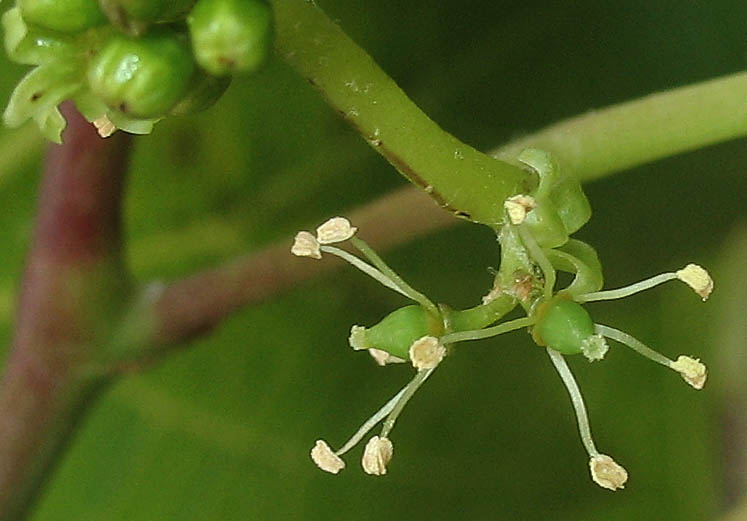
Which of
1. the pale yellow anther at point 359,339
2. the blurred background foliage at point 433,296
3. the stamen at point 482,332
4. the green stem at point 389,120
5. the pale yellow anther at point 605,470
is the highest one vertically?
the green stem at point 389,120

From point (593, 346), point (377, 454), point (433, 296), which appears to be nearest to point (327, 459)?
point (377, 454)

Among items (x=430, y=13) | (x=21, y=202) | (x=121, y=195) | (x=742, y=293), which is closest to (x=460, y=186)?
(x=121, y=195)

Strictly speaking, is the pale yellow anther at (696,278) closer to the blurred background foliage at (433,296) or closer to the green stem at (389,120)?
the green stem at (389,120)

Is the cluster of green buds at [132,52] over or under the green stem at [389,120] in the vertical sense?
over

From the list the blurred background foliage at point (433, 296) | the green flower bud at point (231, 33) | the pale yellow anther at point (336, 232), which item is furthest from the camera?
the blurred background foliage at point (433, 296)

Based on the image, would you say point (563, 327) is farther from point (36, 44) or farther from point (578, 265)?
point (36, 44)

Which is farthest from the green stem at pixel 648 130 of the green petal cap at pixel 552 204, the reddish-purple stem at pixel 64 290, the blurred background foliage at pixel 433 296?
the blurred background foliage at pixel 433 296

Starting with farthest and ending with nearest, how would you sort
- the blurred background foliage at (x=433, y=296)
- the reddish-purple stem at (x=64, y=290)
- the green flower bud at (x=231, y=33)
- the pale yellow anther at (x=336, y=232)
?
the blurred background foliage at (x=433, y=296), the reddish-purple stem at (x=64, y=290), the pale yellow anther at (x=336, y=232), the green flower bud at (x=231, y=33)

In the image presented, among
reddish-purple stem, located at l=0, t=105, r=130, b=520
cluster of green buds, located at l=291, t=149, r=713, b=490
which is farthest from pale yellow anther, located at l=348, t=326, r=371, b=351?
reddish-purple stem, located at l=0, t=105, r=130, b=520
